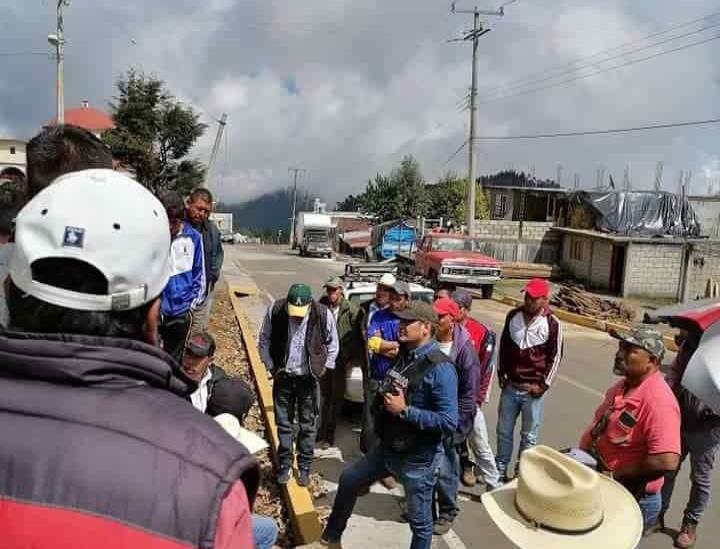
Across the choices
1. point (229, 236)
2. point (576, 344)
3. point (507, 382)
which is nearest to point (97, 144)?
point (507, 382)

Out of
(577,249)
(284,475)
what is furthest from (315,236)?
(284,475)

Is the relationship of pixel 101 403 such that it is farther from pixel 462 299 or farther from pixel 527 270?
pixel 527 270

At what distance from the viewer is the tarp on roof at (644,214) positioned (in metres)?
26.2

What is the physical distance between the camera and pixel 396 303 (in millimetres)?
5094

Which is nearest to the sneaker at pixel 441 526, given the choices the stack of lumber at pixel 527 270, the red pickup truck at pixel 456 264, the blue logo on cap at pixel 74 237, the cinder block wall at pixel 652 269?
the blue logo on cap at pixel 74 237

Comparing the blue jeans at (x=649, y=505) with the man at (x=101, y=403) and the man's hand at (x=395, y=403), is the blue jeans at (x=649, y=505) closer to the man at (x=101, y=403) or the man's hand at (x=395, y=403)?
the man's hand at (x=395, y=403)

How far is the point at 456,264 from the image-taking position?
67.5 feet

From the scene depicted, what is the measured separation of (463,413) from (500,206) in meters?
44.5

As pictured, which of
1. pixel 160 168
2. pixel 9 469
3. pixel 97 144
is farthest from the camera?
pixel 160 168

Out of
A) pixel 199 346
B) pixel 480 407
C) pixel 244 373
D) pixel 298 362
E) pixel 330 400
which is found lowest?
pixel 244 373

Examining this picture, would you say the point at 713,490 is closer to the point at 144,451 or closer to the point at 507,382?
the point at 507,382

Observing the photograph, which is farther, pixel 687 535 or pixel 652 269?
pixel 652 269

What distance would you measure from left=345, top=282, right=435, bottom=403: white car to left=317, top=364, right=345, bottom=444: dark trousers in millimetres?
459

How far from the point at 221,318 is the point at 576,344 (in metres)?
7.61
